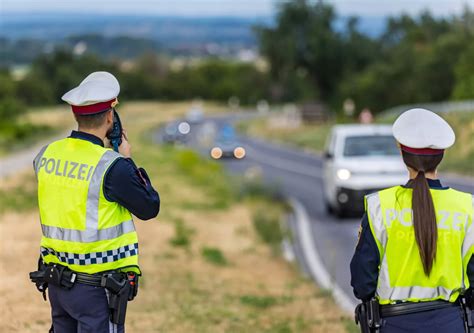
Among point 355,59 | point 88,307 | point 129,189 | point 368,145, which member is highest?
point 355,59

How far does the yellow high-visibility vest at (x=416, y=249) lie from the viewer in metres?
4.24

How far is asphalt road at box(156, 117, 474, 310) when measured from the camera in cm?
1525

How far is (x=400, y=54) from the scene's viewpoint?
307 feet

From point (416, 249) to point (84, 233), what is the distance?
153cm

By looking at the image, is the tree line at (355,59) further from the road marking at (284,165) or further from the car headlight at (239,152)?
the car headlight at (239,152)

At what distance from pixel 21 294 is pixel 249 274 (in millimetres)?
5080

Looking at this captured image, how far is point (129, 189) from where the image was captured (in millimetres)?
4398

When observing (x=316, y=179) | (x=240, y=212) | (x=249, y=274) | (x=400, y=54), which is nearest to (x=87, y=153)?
(x=249, y=274)

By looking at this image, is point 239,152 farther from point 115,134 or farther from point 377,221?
point 377,221

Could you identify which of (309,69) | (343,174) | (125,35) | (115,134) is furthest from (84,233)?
→ (309,69)

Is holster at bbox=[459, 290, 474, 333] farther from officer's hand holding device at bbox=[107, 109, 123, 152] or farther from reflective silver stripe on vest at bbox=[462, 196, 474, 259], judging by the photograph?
officer's hand holding device at bbox=[107, 109, 123, 152]

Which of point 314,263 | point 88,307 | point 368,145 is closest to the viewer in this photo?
point 88,307

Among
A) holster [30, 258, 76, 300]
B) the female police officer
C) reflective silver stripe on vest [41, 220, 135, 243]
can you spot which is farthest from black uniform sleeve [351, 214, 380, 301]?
holster [30, 258, 76, 300]

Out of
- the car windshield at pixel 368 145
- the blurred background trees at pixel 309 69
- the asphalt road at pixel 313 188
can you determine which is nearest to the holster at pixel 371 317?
the asphalt road at pixel 313 188
